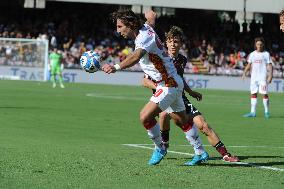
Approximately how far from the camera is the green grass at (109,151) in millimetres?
10469

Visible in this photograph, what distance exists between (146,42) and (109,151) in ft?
9.94

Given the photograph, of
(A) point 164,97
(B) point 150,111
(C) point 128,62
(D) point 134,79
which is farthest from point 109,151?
(D) point 134,79

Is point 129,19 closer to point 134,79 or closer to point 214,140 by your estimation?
point 214,140

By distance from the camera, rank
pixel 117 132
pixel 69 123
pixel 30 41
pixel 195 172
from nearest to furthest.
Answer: pixel 195 172 < pixel 117 132 < pixel 69 123 < pixel 30 41

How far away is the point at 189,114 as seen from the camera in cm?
1320

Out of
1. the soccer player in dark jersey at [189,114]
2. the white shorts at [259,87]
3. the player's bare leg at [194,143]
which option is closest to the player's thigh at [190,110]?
the soccer player in dark jersey at [189,114]

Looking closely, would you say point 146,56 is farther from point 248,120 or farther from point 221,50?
point 221,50

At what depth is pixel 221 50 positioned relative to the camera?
2266 inches

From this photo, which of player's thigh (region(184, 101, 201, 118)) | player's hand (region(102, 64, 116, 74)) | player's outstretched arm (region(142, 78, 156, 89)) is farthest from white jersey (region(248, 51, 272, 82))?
player's hand (region(102, 64, 116, 74))

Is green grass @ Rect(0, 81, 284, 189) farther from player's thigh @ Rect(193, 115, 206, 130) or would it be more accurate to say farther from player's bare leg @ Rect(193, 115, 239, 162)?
player's thigh @ Rect(193, 115, 206, 130)

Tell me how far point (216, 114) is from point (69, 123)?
22.8 feet

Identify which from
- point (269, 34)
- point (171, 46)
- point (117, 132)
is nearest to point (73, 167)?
point (171, 46)

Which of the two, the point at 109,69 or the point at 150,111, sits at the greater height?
Answer: the point at 109,69

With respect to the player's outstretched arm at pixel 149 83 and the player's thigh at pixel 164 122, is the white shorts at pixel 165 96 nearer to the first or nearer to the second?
the player's outstretched arm at pixel 149 83
